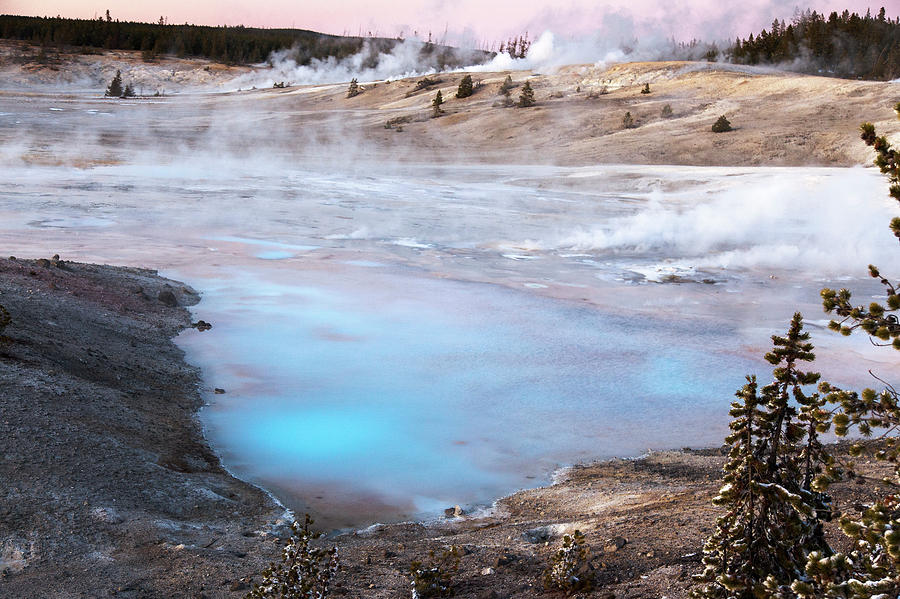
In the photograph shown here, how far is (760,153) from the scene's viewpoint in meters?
26.2

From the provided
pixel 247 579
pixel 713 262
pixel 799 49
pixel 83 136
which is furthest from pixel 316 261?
pixel 799 49

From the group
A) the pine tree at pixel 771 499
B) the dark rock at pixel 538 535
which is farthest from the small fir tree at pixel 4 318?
the pine tree at pixel 771 499

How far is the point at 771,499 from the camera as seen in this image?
8.25 ft

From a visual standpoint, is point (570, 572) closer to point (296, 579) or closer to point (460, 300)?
point (296, 579)

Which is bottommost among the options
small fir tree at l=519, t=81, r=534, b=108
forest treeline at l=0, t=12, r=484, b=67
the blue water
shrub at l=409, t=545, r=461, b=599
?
the blue water

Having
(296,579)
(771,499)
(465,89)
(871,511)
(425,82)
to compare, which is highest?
(425,82)

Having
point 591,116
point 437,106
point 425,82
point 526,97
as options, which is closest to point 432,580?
point 591,116

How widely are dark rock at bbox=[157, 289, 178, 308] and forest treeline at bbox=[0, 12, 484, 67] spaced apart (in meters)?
51.0

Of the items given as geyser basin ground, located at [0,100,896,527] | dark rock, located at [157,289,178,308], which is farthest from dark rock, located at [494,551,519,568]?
dark rock, located at [157,289,178,308]

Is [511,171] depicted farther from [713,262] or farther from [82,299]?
[82,299]

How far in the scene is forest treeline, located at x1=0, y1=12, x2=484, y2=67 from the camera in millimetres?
60594

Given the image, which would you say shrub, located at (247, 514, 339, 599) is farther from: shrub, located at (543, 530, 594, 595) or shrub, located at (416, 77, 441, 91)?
shrub, located at (416, 77, 441, 91)

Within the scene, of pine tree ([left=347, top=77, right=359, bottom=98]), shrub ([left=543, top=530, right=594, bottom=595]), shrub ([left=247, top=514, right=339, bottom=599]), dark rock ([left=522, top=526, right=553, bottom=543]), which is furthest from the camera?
pine tree ([left=347, top=77, right=359, bottom=98])

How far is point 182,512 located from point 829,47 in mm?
56087
